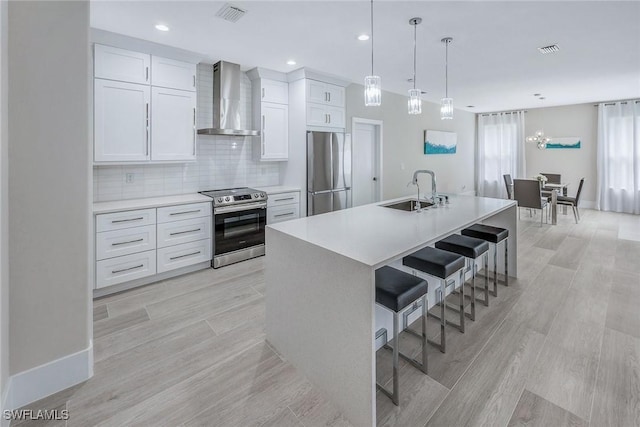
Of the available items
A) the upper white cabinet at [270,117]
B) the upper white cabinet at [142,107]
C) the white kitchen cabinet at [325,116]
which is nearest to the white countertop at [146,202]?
the upper white cabinet at [142,107]

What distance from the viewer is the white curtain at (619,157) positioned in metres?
7.19

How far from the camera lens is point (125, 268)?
10.7ft

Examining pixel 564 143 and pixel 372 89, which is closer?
pixel 372 89

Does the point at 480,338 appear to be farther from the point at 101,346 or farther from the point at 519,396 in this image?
the point at 101,346

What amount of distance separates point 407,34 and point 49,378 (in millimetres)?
4082

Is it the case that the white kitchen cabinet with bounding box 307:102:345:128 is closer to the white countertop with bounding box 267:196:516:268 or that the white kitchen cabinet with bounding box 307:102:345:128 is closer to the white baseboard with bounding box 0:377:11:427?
the white countertop with bounding box 267:196:516:268

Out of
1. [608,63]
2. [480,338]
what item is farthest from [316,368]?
[608,63]

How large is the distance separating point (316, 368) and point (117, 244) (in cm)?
246

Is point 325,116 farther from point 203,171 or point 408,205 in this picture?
point 408,205

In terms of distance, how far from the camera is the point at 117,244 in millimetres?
3197

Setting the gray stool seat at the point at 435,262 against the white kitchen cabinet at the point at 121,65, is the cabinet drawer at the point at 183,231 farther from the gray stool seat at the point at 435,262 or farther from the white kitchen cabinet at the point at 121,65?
the gray stool seat at the point at 435,262

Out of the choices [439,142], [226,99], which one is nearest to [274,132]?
[226,99]

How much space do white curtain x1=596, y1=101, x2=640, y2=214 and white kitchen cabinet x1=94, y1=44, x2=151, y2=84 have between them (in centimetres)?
939

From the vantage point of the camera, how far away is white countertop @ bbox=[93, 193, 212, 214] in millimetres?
3151
